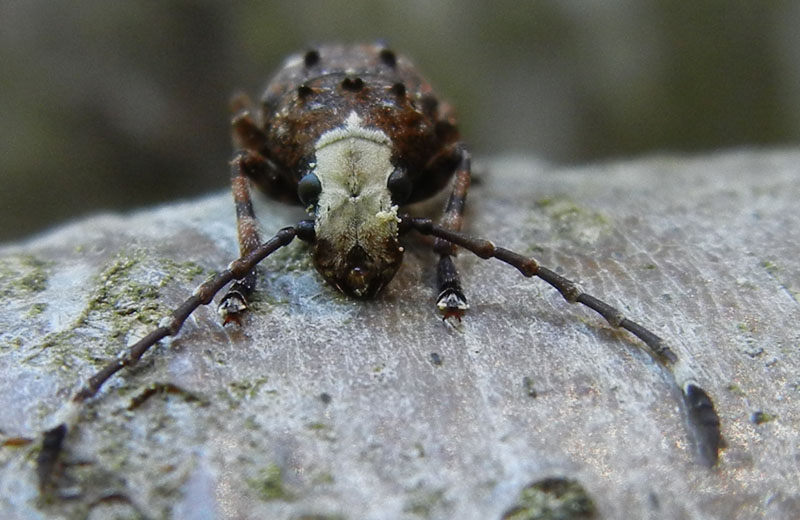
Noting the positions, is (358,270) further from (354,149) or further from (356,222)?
(354,149)

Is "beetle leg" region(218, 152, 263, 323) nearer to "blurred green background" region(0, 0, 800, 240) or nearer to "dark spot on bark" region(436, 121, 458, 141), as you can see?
"dark spot on bark" region(436, 121, 458, 141)

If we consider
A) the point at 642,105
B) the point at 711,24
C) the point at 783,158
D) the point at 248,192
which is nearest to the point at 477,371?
the point at 248,192

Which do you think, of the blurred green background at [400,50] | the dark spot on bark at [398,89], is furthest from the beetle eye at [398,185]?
the blurred green background at [400,50]

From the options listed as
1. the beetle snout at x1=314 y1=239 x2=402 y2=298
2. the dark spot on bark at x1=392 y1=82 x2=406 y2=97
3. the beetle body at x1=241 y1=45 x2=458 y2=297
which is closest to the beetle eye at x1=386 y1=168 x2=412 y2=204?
the beetle body at x1=241 y1=45 x2=458 y2=297

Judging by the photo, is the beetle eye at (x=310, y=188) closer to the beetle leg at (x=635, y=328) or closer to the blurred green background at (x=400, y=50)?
the beetle leg at (x=635, y=328)

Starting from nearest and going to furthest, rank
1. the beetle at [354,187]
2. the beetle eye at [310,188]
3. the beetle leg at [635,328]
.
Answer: the beetle leg at [635,328] < the beetle at [354,187] < the beetle eye at [310,188]

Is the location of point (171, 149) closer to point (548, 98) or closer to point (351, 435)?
point (548, 98)
